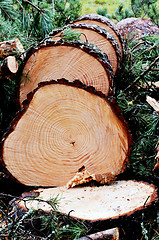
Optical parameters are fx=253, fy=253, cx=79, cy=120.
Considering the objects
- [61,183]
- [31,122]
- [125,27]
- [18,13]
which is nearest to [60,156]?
[61,183]

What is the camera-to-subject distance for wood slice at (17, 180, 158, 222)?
51.9 inches

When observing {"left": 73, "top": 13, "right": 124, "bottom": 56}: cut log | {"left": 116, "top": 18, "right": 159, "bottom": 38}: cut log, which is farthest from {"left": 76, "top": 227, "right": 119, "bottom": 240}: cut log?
{"left": 116, "top": 18, "right": 159, "bottom": 38}: cut log

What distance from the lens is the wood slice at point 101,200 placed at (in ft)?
4.32

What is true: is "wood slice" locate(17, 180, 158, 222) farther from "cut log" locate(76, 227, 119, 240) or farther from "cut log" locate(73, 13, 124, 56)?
"cut log" locate(73, 13, 124, 56)

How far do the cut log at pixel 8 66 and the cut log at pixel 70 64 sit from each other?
0.44 feet

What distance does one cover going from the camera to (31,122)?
172 cm

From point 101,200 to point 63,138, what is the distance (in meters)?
0.51

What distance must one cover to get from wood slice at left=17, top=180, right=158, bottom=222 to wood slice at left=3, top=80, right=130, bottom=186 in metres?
0.13

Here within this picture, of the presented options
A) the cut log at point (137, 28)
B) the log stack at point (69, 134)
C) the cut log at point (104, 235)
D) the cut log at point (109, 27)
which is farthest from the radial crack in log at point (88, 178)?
the cut log at point (137, 28)

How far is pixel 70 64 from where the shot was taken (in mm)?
1900

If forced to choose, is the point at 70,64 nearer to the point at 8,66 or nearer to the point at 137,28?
the point at 8,66

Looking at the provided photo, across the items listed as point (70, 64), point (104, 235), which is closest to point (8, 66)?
point (70, 64)

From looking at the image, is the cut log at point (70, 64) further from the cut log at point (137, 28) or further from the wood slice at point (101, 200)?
the cut log at point (137, 28)

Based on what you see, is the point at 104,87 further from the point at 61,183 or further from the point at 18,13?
the point at 18,13
